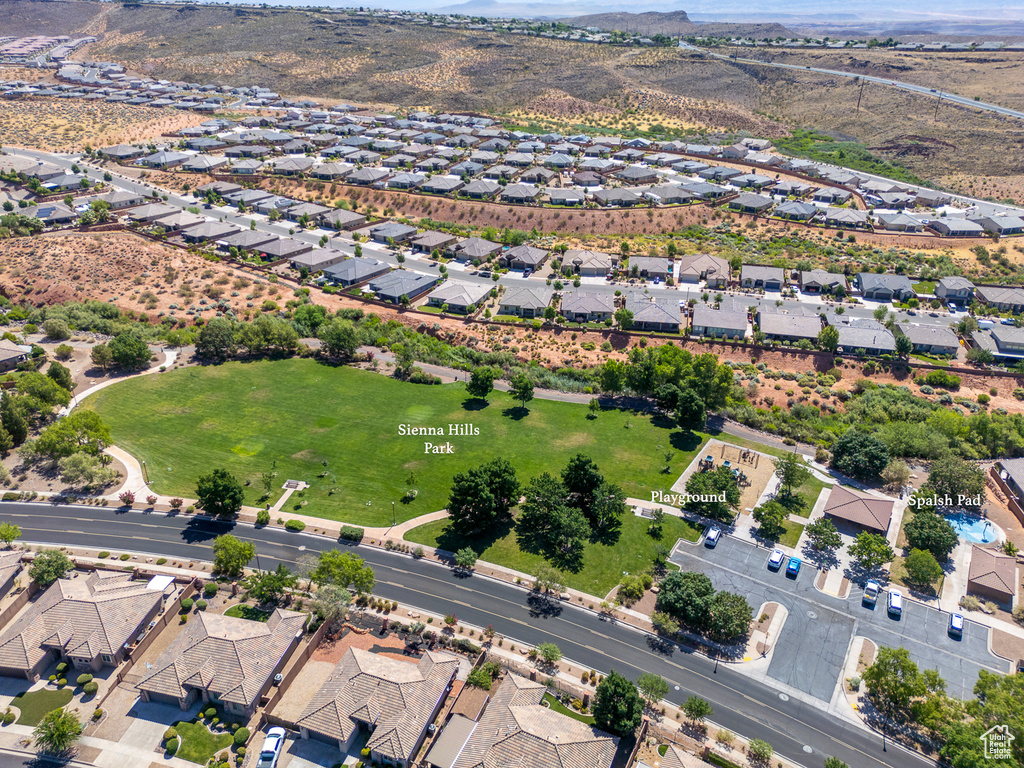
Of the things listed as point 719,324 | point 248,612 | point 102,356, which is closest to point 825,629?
point 248,612

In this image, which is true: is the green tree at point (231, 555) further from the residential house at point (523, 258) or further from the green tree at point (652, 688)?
the residential house at point (523, 258)

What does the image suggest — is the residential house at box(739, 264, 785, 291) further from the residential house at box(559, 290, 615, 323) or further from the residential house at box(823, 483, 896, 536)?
the residential house at box(823, 483, 896, 536)

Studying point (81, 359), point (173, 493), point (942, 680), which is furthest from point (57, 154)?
point (942, 680)

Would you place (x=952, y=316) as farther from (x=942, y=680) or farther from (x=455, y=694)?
(x=455, y=694)

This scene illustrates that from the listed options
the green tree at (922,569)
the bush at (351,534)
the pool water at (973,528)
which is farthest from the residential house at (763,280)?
the bush at (351,534)

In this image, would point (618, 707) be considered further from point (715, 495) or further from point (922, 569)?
point (922, 569)
